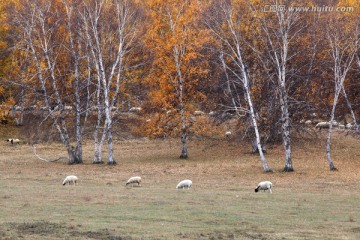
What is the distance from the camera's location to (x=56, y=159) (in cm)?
5466

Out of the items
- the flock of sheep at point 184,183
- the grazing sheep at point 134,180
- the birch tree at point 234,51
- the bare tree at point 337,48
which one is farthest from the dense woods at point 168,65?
the grazing sheep at point 134,180

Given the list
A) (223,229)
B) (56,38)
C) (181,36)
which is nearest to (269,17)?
(181,36)

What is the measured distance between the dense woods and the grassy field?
346cm

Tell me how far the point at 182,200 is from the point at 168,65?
29.3m

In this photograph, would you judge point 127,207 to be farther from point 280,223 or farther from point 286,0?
point 286,0

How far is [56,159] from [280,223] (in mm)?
34684

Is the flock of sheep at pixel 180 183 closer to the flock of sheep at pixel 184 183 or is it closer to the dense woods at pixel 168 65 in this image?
the flock of sheep at pixel 184 183

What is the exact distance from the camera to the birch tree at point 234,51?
149 feet

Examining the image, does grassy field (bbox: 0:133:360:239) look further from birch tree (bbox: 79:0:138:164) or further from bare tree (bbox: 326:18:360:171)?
birch tree (bbox: 79:0:138:164)

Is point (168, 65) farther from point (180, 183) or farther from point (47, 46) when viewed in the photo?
point (180, 183)

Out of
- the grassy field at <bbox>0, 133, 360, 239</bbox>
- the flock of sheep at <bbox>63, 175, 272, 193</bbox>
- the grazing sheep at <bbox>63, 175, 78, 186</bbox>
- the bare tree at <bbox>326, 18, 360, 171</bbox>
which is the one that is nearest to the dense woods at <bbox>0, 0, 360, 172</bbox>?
the bare tree at <bbox>326, 18, 360, 171</bbox>

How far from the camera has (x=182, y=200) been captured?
28484 millimetres

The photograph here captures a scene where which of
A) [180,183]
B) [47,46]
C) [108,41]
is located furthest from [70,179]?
[47,46]

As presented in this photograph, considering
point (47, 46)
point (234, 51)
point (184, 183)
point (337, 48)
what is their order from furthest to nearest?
point (47, 46) < point (234, 51) < point (337, 48) < point (184, 183)
